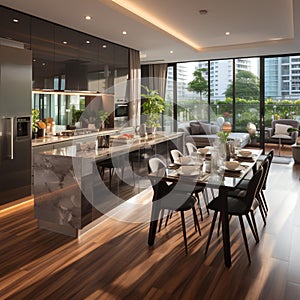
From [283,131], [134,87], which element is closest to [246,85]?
[283,131]

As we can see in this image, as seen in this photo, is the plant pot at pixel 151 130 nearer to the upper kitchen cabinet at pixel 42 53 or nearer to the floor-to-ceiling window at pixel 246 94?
the upper kitchen cabinet at pixel 42 53

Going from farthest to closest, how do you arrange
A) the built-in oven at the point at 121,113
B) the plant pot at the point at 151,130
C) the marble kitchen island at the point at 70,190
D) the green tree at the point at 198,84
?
the green tree at the point at 198,84, the built-in oven at the point at 121,113, the plant pot at the point at 151,130, the marble kitchen island at the point at 70,190

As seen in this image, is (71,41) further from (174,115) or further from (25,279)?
(174,115)

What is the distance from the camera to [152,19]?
535cm

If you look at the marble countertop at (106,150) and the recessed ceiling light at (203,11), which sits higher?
the recessed ceiling light at (203,11)

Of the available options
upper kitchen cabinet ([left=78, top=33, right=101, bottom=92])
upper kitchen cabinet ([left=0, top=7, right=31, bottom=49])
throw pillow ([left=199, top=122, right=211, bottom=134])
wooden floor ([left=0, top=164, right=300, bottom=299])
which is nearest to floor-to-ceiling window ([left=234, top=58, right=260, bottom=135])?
throw pillow ([left=199, top=122, right=211, bottom=134])

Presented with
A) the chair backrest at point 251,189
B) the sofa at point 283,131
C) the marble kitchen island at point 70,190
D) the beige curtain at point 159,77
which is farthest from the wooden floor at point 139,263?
the beige curtain at point 159,77

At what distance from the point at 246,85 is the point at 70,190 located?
701cm

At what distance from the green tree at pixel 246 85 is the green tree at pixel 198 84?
829 mm

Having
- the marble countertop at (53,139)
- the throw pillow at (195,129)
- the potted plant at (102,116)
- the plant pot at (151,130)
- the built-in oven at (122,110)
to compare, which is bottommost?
the marble countertop at (53,139)

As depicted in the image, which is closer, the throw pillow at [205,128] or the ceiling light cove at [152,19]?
the ceiling light cove at [152,19]

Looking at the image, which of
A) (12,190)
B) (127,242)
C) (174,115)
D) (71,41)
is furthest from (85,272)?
(174,115)

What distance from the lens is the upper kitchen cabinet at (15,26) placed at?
170 inches

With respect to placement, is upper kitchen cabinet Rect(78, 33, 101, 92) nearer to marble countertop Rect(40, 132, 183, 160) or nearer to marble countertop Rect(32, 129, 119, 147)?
marble countertop Rect(32, 129, 119, 147)
